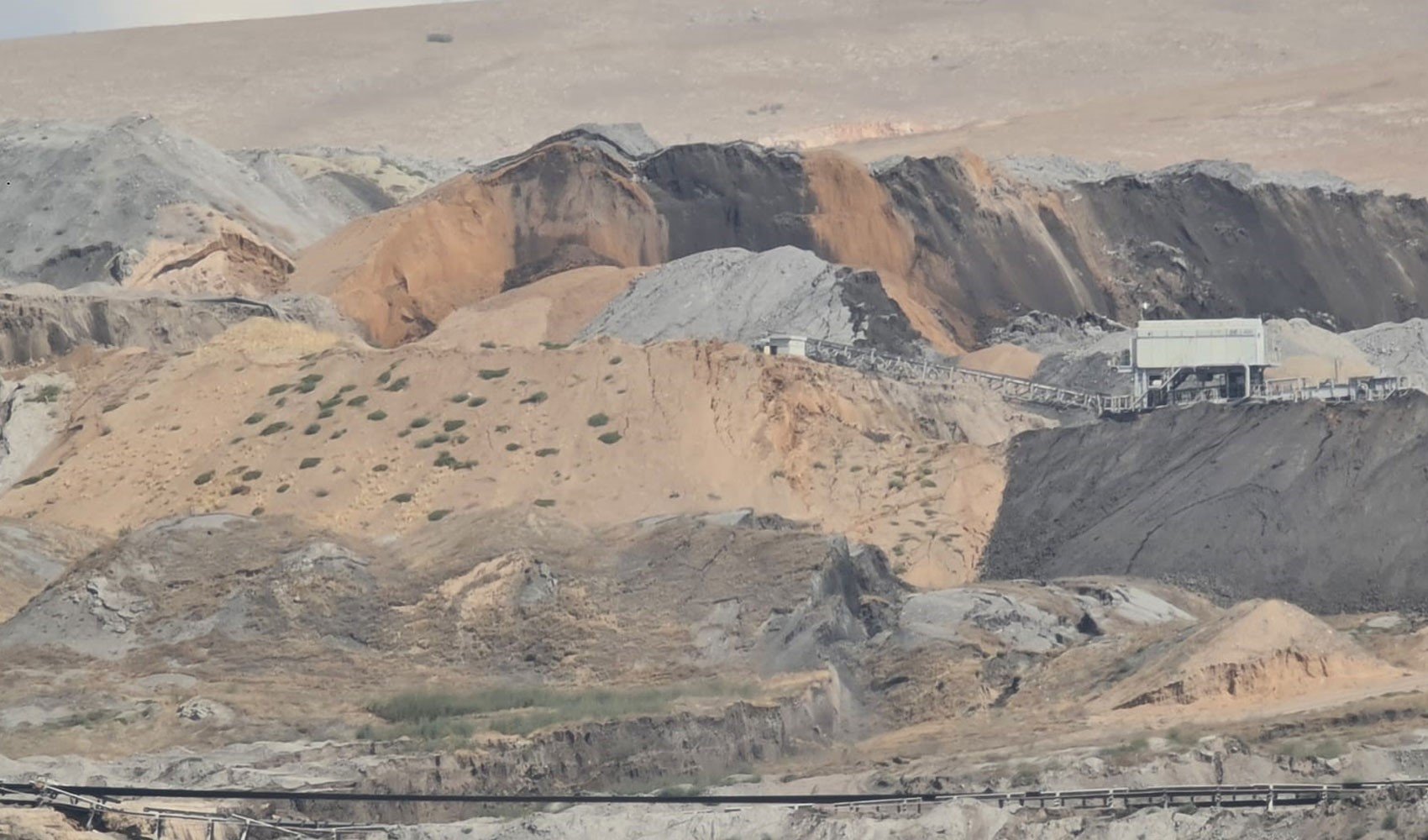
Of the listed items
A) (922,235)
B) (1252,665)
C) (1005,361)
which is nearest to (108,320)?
(1005,361)

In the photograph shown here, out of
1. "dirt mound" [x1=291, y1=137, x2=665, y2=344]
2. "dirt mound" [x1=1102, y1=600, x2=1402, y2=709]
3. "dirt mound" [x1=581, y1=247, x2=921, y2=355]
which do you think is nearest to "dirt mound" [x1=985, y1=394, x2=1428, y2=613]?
"dirt mound" [x1=1102, y1=600, x2=1402, y2=709]

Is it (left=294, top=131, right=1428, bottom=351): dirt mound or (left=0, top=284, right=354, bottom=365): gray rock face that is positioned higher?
(left=294, top=131, right=1428, bottom=351): dirt mound

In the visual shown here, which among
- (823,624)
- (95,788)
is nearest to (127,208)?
(823,624)

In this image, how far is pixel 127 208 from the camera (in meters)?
114

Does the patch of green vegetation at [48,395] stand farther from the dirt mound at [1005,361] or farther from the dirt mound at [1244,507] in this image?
the dirt mound at [1005,361]

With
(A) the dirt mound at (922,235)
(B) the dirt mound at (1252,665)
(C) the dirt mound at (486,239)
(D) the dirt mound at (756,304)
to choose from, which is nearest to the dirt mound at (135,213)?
(C) the dirt mound at (486,239)

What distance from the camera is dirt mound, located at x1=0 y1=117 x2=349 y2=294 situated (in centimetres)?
11025

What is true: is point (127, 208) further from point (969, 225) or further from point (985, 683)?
point (985, 683)

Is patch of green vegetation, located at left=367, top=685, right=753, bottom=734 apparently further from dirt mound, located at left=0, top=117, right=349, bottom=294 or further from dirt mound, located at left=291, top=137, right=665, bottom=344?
dirt mound, located at left=0, top=117, right=349, bottom=294

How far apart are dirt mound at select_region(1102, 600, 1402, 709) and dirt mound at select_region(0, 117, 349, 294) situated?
48713 mm

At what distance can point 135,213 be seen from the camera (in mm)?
113562

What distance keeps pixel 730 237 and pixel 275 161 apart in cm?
2332

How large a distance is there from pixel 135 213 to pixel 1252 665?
188ft

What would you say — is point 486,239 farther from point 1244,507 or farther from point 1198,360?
point 1244,507
